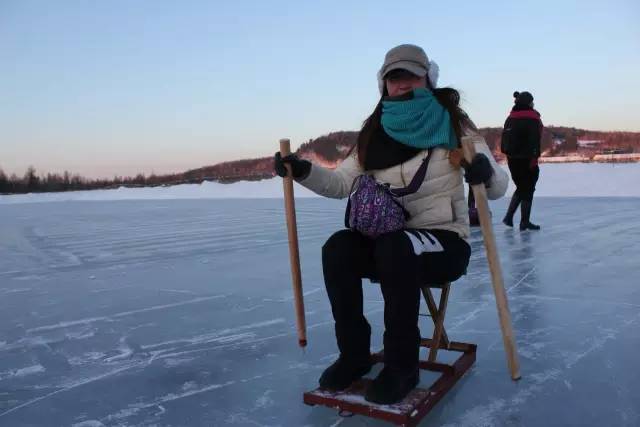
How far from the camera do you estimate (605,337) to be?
2814 mm

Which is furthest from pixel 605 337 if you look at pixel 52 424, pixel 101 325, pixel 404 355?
pixel 101 325

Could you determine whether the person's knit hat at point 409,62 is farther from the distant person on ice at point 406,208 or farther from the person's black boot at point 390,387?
the person's black boot at point 390,387

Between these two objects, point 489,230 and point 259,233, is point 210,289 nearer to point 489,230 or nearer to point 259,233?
point 489,230

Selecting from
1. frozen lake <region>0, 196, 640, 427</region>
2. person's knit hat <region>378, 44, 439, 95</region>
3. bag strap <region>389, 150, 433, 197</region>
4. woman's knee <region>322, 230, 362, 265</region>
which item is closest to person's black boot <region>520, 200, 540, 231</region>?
frozen lake <region>0, 196, 640, 427</region>

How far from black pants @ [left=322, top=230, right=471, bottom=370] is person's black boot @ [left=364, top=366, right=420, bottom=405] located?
0.08 ft

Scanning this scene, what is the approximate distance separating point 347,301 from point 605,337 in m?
1.51

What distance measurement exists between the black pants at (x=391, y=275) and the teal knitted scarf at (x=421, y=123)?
1.18ft

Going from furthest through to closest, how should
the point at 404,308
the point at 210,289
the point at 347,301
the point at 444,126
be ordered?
1. the point at 210,289
2. the point at 444,126
3. the point at 347,301
4. the point at 404,308

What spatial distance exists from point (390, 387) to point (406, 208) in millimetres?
705

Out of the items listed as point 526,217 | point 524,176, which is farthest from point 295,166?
point 524,176

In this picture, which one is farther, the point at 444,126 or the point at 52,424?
the point at 444,126

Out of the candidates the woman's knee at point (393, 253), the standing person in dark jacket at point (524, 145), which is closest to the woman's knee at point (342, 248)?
the woman's knee at point (393, 253)

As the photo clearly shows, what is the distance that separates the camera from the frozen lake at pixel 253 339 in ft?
6.91

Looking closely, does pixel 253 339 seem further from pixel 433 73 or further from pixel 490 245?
pixel 433 73
